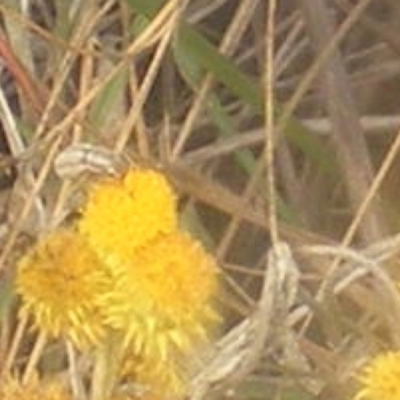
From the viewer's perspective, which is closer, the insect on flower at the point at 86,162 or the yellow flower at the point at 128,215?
the yellow flower at the point at 128,215

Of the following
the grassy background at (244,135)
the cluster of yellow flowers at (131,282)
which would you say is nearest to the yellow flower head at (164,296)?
the cluster of yellow flowers at (131,282)

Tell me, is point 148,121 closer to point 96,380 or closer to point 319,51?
point 319,51

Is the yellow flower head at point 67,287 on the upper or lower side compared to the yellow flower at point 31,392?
upper

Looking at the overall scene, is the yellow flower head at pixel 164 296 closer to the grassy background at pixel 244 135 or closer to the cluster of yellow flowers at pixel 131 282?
the cluster of yellow flowers at pixel 131 282

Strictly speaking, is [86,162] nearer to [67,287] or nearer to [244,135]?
[67,287]

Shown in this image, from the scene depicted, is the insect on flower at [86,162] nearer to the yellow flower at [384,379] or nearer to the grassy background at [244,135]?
the grassy background at [244,135]

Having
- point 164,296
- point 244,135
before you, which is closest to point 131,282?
point 164,296

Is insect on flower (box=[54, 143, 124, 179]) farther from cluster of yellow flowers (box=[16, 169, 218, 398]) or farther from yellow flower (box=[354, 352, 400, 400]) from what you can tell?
yellow flower (box=[354, 352, 400, 400])

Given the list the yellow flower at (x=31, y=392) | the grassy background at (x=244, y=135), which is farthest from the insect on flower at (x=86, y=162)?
the yellow flower at (x=31, y=392)
